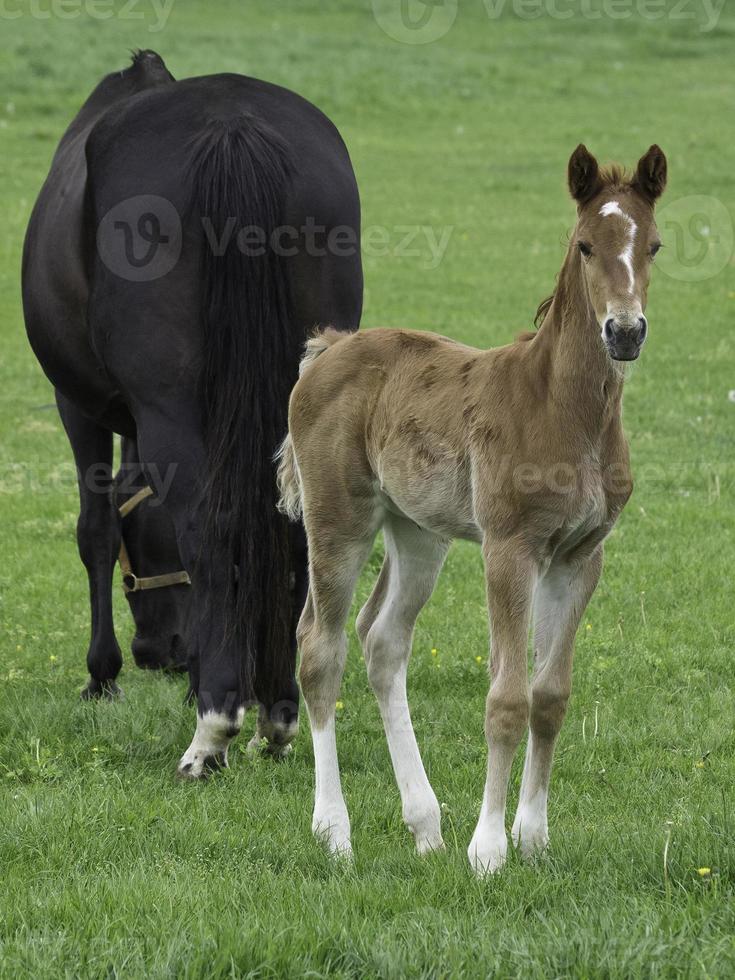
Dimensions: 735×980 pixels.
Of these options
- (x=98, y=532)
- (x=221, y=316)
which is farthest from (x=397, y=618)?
(x=98, y=532)

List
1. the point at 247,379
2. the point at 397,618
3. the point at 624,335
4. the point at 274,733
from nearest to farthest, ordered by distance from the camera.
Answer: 1. the point at 624,335
2. the point at 397,618
3. the point at 247,379
4. the point at 274,733

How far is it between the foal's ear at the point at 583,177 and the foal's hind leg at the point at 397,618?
1.31m

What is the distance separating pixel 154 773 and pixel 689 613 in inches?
109

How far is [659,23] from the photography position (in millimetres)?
34281

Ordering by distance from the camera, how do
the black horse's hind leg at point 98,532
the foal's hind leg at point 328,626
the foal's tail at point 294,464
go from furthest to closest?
the black horse's hind leg at point 98,532, the foal's tail at point 294,464, the foal's hind leg at point 328,626

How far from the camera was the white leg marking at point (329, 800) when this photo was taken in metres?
4.06

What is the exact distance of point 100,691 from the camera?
605 cm

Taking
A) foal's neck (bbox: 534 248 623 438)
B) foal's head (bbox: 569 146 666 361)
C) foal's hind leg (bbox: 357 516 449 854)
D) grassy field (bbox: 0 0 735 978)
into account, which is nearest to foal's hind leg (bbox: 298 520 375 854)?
foal's hind leg (bbox: 357 516 449 854)

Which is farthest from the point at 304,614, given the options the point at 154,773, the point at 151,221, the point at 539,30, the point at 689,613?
the point at 539,30

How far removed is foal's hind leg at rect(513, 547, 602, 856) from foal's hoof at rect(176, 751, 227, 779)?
1.29 m

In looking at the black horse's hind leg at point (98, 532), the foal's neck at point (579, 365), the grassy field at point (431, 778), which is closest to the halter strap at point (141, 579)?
the black horse's hind leg at point (98, 532)

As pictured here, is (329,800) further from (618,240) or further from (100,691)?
(100,691)

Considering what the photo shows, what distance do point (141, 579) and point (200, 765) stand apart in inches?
63.0

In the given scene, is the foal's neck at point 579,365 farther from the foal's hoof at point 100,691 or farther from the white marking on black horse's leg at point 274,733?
the foal's hoof at point 100,691
